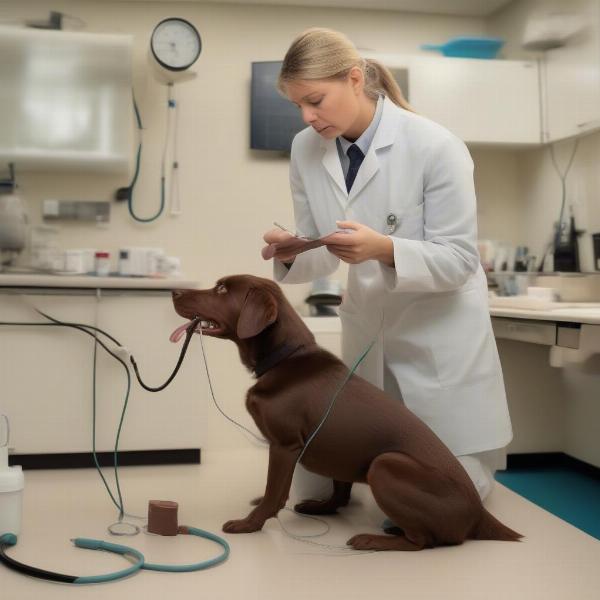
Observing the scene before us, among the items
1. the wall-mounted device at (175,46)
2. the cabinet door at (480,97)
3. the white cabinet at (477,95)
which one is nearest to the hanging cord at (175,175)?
the wall-mounted device at (175,46)

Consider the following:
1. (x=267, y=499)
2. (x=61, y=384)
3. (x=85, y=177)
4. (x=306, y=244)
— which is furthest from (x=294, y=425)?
(x=85, y=177)

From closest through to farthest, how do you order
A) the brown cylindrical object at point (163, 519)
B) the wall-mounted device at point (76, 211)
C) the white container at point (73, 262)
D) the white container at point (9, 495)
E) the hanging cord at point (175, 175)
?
the white container at point (9, 495) → the brown cylindrical object at point (163, 519) → the white container at point (73, 262) → the wall-mounted device at point (76, 211) → the hanging cord at point (175, 175)

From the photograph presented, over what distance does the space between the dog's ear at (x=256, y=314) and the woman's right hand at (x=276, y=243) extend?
14cm

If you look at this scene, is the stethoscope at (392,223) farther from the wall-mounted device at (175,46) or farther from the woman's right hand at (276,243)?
the wall-mounted device at (175,46)

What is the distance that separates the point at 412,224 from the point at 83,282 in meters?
1.36

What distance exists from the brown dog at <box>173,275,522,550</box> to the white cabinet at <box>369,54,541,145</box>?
72.6 inches

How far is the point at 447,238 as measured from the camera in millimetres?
1735

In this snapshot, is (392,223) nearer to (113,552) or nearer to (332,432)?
(332,432)

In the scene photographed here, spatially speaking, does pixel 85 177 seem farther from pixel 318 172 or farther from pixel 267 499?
pixel 267 499

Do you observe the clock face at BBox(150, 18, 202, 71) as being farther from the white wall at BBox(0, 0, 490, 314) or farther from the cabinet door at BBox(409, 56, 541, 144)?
the cabinet door at BBox(409, 56, 541, 144)

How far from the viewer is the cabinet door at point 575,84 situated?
288cm

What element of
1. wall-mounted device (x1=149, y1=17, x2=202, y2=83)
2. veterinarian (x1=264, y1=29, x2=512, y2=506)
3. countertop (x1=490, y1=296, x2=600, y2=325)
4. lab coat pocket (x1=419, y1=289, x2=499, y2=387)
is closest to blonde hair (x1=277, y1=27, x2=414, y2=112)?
veterinarian (x1=264, y1=29, x2=512, y2=506)

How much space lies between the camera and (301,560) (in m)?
1.65

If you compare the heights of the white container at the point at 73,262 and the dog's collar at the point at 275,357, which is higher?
the white container at the point at 73,262
